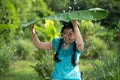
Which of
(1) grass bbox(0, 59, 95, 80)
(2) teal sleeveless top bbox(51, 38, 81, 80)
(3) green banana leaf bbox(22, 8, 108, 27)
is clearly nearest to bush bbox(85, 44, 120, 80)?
(2) teal sleeveless top bbox(51, 38, 81, 80)

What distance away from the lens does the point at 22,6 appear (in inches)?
693

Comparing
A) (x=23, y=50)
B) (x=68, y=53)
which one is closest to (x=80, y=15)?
(x=68, y=53)

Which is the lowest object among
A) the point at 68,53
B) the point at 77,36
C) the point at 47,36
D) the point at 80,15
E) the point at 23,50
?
the point at 23,50

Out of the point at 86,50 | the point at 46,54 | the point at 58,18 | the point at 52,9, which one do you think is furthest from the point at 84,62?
the point at 58,18

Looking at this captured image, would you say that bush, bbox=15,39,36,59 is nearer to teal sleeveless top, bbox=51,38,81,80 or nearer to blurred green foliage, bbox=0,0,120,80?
blurred green foliage, bbox=0,0,120,80

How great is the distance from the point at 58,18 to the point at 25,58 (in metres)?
11.7

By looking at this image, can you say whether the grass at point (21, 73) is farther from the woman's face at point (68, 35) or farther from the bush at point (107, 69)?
the woman's face at point (68, 35)

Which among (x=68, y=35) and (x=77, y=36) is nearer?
(x=77, y=36)

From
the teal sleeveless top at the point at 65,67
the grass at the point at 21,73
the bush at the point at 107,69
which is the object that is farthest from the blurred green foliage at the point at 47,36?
the teal sleeveless top at the point at 65,67

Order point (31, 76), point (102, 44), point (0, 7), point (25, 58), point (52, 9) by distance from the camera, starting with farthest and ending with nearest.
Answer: point (52, 9), point (102, 44), point (25, 58), point (0, 7), point (31, 76)

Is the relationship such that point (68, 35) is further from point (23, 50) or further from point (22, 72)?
point (23, 50)

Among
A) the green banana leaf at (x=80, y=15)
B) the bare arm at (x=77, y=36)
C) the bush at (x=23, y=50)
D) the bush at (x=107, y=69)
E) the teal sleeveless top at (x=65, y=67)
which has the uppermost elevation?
the green banana leaf at (x=80, y=15)

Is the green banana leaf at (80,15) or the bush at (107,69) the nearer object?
the green banana leaf at (80,15)

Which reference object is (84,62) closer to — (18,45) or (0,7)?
(18,45)
